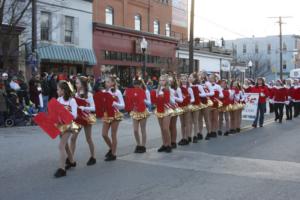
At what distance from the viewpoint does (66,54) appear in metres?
27.8

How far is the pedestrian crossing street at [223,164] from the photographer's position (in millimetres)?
8797

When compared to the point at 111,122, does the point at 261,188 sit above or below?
below

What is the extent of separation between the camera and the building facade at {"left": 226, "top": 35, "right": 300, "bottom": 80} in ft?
277

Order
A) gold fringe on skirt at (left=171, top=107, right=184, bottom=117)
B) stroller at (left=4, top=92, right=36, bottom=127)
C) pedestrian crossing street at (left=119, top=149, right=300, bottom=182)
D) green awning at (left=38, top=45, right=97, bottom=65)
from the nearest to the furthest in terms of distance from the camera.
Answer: pedestrian crossing street at (left=119, top=149, right=300, bottom=182) < gold fringe on skirt at (left=171, top=107, right=184, bottom=117) < stroller at (left=4, top=92, right=36, bottom=127) < green awning at (left=38, top=45, right=97, bottom=65)

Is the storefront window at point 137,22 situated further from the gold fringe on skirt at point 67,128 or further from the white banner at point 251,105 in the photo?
the gold fringe on skirt at point 67,128

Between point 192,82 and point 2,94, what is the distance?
7.34 m

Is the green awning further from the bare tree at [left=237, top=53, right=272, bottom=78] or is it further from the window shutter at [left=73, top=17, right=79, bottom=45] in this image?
the bare tree at [left=237, top=53, right=272, bottom=78]

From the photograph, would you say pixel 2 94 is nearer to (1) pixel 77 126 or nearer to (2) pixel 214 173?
(1) pixel 77 126

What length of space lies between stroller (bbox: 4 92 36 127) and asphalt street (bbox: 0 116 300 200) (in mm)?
3593

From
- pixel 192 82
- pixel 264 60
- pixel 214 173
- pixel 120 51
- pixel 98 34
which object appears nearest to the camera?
pixel 214 173

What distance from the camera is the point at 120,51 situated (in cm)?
3341

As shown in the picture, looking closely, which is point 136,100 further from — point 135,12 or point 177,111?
point 135,12

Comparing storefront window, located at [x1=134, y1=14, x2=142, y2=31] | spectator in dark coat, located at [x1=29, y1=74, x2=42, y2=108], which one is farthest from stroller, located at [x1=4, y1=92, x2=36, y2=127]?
storefront window, located at [x1=134, y1=14, x2=142, y2=31]

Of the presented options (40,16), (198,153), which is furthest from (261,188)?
(40,16)
